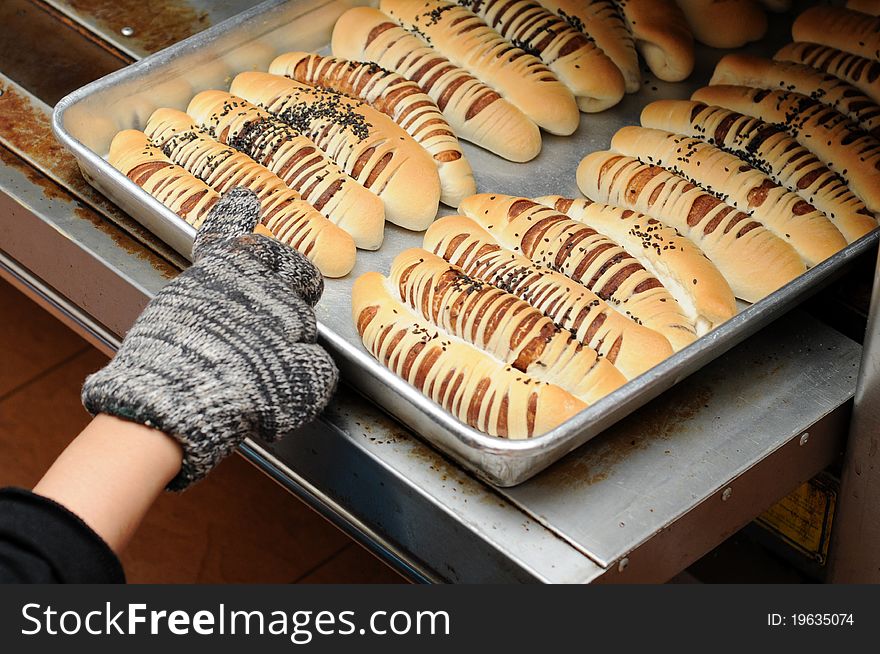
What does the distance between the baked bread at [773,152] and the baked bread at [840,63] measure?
0.60 feet

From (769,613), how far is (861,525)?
331 millimetres

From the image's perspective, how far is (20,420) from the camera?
259cm

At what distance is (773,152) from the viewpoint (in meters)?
1.63

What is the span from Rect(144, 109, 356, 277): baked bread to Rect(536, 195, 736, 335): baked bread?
1.05 feet

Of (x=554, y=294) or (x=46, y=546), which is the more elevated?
(x=554, y=294)

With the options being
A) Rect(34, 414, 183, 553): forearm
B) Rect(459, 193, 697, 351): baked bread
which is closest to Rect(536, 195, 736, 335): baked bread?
Rect(459, 193, 697, 351): baked bread

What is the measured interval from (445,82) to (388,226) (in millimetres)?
298

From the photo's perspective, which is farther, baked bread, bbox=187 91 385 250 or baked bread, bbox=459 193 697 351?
baked bread, bbox=187 91 385 250

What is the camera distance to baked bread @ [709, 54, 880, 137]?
1687 mm

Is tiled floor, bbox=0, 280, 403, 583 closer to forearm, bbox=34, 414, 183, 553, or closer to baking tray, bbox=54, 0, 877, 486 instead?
baking tray, bbox=54, 0, 877, 486

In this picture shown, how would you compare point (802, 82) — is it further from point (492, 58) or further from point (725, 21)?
point (492, 58)

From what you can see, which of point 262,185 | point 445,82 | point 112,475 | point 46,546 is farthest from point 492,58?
point 46,546

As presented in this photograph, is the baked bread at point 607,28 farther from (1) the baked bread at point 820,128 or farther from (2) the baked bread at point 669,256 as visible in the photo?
(2) the baked bread at point 669,256

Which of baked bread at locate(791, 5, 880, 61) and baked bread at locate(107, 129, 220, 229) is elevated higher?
baked bread at locate(791, 5, 880, 61)
